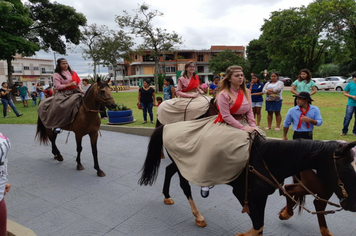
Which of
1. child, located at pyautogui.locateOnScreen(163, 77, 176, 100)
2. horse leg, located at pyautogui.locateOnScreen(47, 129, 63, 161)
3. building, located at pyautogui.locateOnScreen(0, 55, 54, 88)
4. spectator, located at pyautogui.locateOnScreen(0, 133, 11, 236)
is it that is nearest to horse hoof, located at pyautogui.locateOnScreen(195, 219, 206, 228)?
spectator, located at pyautogui.locateOnScreen(0, 133, 11, 236)

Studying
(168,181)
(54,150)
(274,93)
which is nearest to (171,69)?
(274,93)

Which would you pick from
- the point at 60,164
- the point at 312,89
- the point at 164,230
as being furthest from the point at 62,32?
the point at 164,230

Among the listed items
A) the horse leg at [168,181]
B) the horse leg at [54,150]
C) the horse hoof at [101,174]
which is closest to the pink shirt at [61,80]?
the horse leg at [54,150]

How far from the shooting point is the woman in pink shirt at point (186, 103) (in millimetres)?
4723

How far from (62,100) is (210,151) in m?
4.18

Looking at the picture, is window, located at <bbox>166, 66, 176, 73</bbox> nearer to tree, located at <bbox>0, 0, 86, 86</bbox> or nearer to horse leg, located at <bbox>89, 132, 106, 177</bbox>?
tree, located at <bbox>0, 0, 86, 86</bbox>

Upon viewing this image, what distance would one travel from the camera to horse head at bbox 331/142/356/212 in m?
2.11

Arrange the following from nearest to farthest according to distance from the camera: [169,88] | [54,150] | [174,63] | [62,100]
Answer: [62,100], [54,150], [169,88], [174,63]

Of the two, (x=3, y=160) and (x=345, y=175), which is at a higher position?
(x=3, y=160)

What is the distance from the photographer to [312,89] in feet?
22.2

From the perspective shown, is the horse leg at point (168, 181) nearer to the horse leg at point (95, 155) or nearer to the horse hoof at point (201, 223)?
the horse hoof at point (201, 223)

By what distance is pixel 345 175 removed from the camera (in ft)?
7.01

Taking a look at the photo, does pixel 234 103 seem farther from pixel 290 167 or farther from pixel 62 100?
pixel 62 100

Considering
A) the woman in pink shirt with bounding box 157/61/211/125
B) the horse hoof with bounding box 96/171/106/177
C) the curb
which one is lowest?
the horse hoof with bounding box 96/171/106/177
